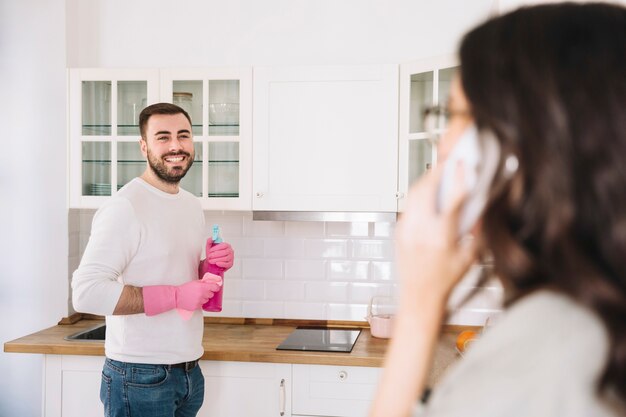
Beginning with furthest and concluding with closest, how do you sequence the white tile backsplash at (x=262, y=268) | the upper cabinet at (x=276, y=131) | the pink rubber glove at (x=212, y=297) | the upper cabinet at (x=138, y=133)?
the white tile backsplash at (x=262, y=268) < the upper cabinet at (x=138, y=133) < the upper cabinet at (x=276, y=131) < the pink rubber glove at (x=212, y=297)

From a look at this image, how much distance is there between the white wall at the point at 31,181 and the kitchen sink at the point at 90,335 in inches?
10.5

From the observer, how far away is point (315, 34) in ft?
10.3

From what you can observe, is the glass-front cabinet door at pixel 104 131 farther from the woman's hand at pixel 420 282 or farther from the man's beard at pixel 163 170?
the woman's hand at pixel 420 282

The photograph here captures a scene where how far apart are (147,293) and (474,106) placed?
5.66ft

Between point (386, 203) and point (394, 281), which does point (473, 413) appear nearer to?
point (386, 203)

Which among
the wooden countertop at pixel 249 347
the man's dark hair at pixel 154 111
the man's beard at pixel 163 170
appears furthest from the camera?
the wooden countertop at pixel 249 347

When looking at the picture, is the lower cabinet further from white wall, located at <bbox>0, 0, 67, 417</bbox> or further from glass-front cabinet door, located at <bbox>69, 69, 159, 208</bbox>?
glass-front cabinet door, located at <bbox>69, 69, 159, 208</bbox>

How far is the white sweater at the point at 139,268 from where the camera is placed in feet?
6.83

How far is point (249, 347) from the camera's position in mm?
2648

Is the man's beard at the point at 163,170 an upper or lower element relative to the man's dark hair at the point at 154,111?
lower

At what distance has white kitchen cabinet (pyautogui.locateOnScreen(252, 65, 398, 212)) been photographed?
2.74 meters

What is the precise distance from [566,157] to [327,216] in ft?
7.39

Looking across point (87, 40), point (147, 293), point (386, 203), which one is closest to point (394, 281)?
point (386, 203)

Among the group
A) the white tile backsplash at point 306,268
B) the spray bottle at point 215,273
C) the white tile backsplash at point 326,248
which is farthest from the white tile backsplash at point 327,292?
the spray bottle at point 215,273
